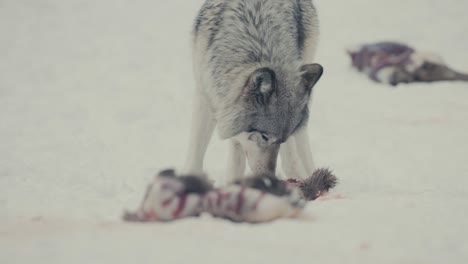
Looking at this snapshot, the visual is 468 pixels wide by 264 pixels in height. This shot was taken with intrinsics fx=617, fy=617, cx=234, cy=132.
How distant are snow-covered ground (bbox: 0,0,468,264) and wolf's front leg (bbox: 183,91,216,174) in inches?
16.5

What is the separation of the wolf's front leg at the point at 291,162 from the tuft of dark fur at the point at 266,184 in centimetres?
203

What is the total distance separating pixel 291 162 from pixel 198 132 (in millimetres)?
768

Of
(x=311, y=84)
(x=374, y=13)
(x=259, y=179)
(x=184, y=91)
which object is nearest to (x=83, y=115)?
(x=184, y=91)

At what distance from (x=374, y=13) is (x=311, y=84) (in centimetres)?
855

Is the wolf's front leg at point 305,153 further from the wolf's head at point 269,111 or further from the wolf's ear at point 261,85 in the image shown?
the wolf's ear at point 261,85

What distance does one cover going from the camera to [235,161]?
430cm

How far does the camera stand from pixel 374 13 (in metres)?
11.9

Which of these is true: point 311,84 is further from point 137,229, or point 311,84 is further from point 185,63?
point 185,63

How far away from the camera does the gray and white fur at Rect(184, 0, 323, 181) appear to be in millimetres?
3662

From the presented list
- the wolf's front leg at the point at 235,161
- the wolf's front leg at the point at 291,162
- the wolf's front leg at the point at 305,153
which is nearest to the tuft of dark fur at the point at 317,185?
the wolf's front leg at the point at 235,161

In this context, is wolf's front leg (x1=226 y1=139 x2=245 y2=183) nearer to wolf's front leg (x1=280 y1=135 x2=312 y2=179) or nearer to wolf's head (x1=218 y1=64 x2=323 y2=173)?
wolf's head (x1=218 y1=64 x2=323 y2=173)

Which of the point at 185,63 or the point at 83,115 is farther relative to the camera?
the point at 185,63

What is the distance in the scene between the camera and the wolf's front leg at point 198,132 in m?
4.41

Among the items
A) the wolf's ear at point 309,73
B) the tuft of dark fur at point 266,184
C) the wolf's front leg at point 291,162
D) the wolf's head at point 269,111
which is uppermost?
the wolf's ear at point 309,73
